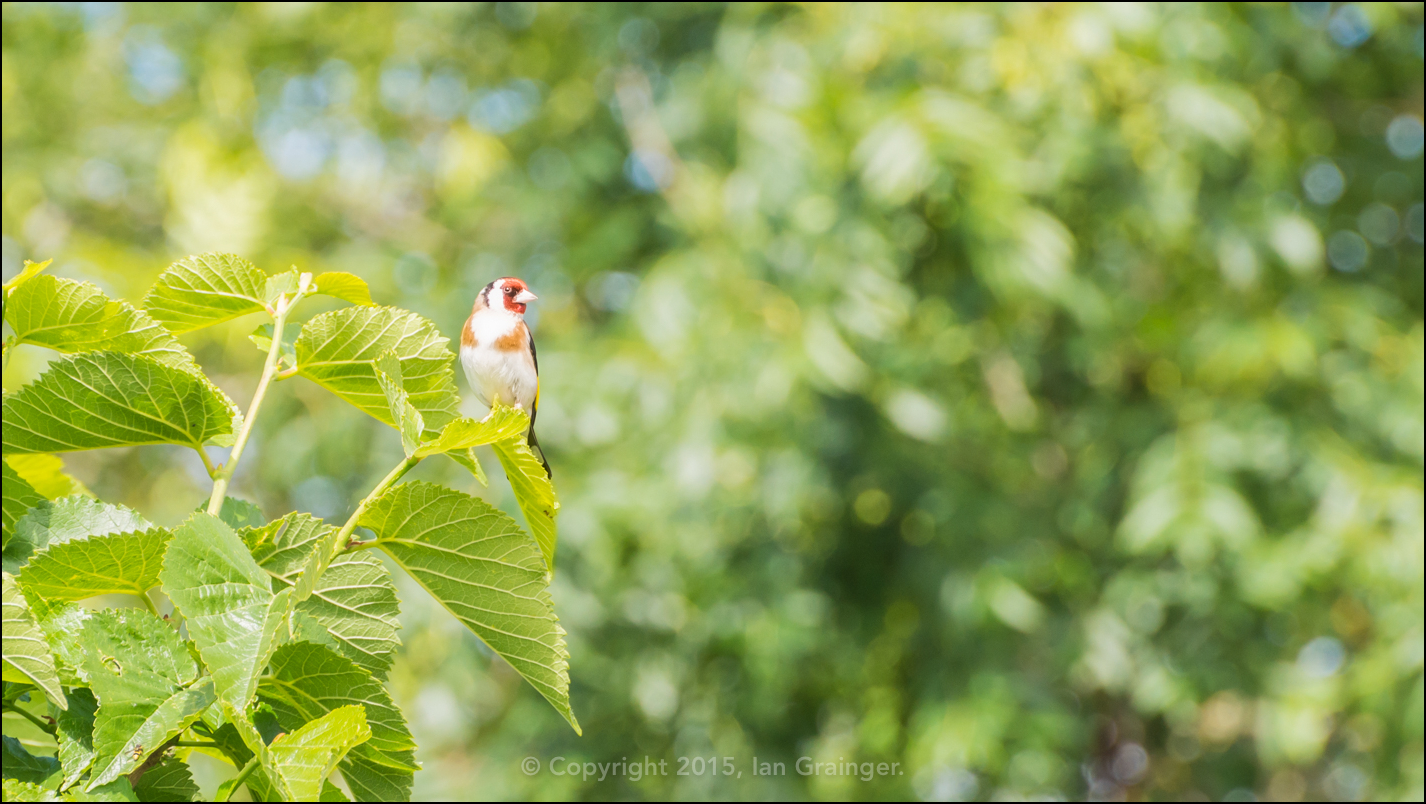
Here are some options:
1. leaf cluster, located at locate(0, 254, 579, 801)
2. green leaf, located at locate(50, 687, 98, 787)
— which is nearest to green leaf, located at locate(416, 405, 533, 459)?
leaf cluster, located at locate(0, 254, 579, 801)

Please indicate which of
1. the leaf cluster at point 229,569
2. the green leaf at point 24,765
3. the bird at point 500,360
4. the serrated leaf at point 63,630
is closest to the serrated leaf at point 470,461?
the leaf cluster at point 229,569

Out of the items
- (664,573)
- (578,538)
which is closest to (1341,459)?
(664,573)

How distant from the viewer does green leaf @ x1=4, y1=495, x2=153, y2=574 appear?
916mm

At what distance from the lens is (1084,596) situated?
5035 millimetres

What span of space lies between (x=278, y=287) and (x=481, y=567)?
335 millimetres

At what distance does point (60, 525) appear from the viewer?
92 cm

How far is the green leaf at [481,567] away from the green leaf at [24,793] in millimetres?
291

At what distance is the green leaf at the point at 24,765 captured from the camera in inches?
35.4

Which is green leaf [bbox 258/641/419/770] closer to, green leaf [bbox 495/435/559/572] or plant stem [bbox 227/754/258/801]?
plant stem [bbox 227/754/258/801]

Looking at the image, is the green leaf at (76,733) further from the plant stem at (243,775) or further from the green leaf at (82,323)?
the green leaf at (82,323)

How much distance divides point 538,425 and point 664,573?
2.61ft

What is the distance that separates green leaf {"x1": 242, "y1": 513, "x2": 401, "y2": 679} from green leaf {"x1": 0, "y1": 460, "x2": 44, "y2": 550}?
0.25 meters

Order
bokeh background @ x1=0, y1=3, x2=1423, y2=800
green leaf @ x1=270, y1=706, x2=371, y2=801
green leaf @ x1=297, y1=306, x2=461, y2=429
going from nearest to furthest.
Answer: green leaf @ x1=270, y1=706, x2=371, y2=801 < green leaf @ x1=297, y1=306, x2=461, y2=429 < bokeh background @ x1=0, y1=3, x2=1423, y2=800

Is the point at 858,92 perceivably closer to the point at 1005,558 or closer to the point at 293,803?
the point at 1005,558
